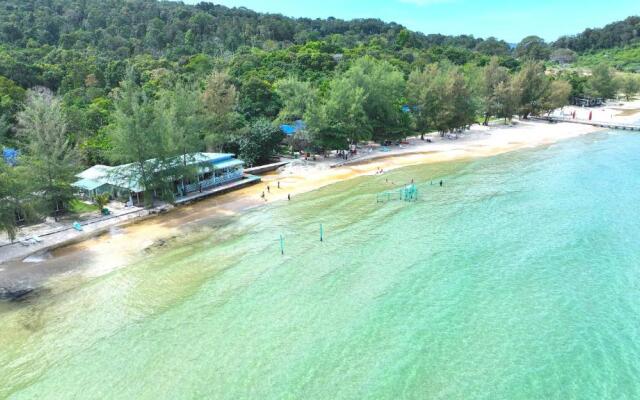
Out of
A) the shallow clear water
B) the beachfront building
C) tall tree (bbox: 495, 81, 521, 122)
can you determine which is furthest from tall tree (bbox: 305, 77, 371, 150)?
tall tree (bbox: 495, 81, 521, 122)

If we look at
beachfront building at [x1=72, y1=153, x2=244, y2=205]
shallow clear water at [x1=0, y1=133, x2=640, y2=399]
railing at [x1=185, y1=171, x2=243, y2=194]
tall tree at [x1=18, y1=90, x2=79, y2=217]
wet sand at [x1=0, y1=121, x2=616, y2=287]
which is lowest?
shallow clear water at [x1=0, y1=133, x2=640, y2=399]

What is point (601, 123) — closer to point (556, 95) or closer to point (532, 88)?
point (556, 95)

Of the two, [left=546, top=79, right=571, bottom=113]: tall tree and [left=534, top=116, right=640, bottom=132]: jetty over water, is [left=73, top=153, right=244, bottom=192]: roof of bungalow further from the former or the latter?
[left=534, top=116, right=640, bottom=132]: jetty over water

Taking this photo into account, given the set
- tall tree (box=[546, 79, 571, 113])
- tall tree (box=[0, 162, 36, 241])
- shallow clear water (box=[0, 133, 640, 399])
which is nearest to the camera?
shallow clear water (box=[0, 133, 640, 399])

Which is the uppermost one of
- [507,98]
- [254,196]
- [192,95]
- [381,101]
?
[192,95]

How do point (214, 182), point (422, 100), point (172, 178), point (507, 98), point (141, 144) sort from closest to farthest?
point (141, 144), point (172, 178), point (214, 182), point (422, 100), point (507, 98)

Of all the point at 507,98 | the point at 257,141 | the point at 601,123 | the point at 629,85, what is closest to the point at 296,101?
the point at 257,141

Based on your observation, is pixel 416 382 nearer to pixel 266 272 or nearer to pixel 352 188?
pixel 266 272
